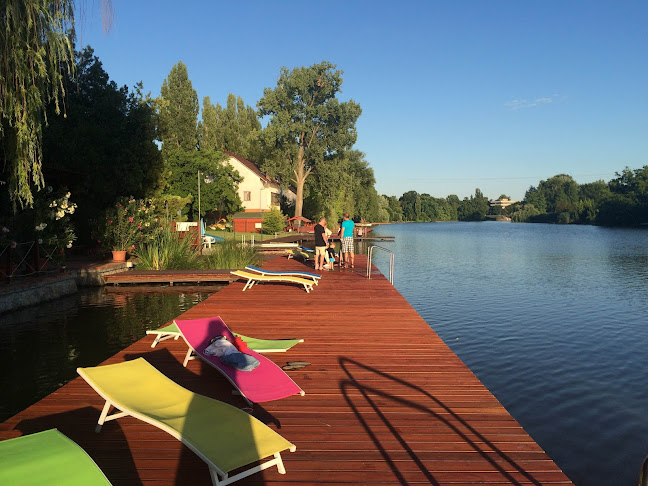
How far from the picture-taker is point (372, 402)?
4.70 meters

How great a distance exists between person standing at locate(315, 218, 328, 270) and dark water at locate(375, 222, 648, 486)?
3.37m

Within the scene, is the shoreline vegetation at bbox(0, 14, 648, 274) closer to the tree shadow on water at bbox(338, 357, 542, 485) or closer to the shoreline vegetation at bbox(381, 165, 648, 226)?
the shoreline vegetation at bbox(381, 165, 648, 226)

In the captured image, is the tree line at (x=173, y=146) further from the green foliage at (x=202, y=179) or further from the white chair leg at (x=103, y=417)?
the white chair leg at (x=103, y=417)

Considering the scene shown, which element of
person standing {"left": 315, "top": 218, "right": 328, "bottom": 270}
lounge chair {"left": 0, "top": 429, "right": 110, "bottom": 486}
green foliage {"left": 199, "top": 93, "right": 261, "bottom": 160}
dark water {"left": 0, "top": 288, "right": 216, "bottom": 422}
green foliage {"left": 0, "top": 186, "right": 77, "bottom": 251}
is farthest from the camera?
green foliage {"left": 199, "top": 93, "right": 261, "bottom": 160}

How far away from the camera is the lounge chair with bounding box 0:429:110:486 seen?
2479mm

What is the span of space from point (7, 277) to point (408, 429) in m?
12.7

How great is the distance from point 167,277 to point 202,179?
2891 cm

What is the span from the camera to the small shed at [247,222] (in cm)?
4516

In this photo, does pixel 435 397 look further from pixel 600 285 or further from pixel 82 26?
pixel 600 285

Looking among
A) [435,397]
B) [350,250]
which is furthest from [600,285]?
[435,397]

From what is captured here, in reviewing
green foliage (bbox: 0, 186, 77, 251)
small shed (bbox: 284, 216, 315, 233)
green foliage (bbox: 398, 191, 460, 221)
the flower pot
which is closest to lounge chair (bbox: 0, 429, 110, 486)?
green foliage (bbox: 0, 186, 77, 251)

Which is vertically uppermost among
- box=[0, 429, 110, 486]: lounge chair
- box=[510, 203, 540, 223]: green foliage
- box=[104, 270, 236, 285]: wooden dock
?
box=[510, 203, 540, 223]: green foliage

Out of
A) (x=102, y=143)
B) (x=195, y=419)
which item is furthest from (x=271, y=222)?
(x=195, y=419)

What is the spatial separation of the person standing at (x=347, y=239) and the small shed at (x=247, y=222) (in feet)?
92.5
